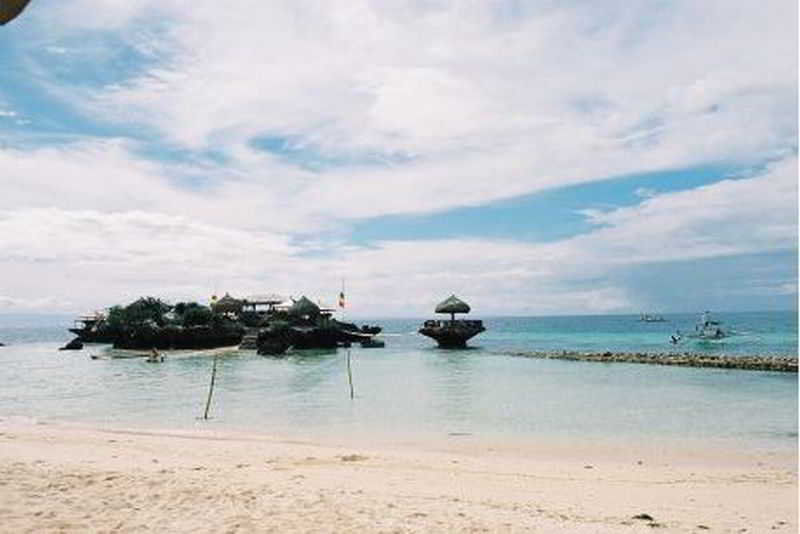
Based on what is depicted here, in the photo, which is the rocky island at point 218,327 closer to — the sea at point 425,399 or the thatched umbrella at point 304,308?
the thatched umbrella at point 304,308

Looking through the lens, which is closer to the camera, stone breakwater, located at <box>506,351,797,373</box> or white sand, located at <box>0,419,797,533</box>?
white sand, located at <box>0,419,797,533</box>

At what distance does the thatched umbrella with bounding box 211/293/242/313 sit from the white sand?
54.1 metres

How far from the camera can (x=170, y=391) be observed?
1257 inches

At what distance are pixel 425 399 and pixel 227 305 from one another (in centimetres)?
4736

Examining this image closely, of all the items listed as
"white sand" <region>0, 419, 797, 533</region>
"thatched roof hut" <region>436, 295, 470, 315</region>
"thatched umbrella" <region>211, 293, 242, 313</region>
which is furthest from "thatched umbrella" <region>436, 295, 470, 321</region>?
"white sand" <region>0, 419, 797, 533</region>

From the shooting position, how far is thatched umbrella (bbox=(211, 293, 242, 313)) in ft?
235

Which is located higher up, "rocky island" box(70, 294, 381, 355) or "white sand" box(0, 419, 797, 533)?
"rocky island" box(70, 294, 381, 355)

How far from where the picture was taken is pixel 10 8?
252 cm

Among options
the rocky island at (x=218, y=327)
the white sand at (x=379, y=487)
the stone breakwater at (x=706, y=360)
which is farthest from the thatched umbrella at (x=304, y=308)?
the white sand at (x=379, y=487)

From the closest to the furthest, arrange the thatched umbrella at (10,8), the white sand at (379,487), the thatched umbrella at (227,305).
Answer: the thatched umbrella at (10,8), the white sand at (379,487), the thatched umbrella at (227,305)

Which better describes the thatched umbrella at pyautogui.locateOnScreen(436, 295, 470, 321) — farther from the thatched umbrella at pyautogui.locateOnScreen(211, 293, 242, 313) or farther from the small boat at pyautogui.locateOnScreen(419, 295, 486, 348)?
the thatched umbrella at pyautogui.locateOnScreen(211, 293, 242, 313)

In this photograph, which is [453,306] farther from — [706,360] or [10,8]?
[10,8]

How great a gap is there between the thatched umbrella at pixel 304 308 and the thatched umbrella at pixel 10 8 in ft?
199

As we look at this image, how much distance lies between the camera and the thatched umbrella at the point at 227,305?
235ft
